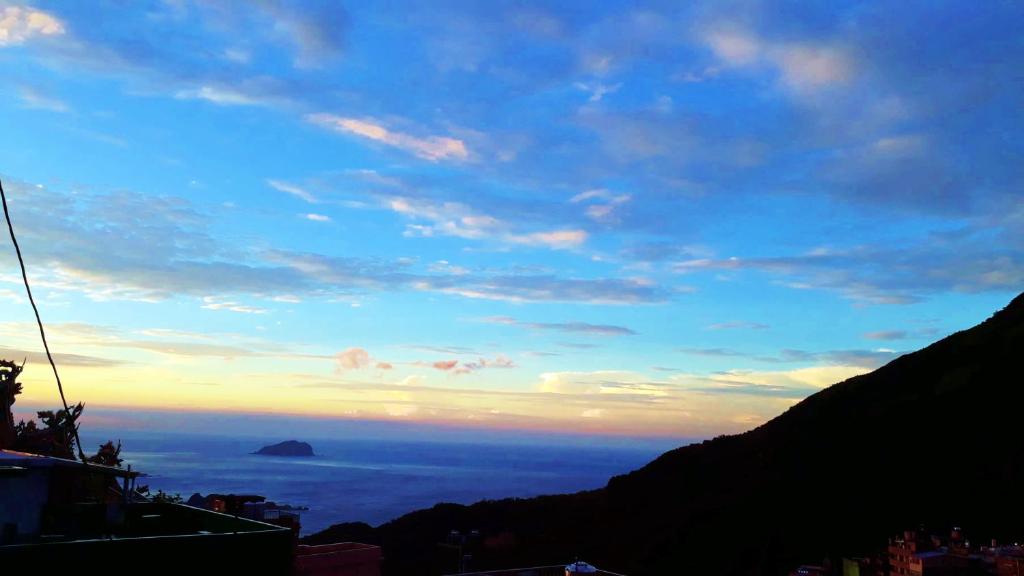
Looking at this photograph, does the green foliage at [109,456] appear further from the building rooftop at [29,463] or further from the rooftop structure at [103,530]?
the building rooftop at [29,463]

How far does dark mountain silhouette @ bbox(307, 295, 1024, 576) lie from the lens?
31578mm

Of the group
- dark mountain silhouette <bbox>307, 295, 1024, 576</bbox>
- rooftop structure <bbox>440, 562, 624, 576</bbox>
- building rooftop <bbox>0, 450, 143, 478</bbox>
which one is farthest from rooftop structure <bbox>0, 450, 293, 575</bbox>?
dark mountain silhouette <bbox>307, 295, 1024, 576</bbox>

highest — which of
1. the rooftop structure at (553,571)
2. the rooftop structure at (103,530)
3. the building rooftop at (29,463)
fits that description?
the building rooftop at (29,463)

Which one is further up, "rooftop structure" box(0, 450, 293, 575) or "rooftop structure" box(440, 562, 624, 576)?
"rooftop structure" box(0, 450, 293, 575)

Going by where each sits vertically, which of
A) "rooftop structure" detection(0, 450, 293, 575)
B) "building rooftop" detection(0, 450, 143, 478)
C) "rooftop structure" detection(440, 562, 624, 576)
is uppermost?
"building rooftop" detection(0, 450, 143, 478)

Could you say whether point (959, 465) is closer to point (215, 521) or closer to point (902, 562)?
point (902, 562)

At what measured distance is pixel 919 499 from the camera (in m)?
33.8

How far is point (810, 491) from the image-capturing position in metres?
36.5

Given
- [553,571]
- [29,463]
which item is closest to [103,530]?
[29,463]

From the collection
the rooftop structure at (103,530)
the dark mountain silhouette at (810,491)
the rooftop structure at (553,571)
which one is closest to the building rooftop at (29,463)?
the rooftop structure at (103,530)

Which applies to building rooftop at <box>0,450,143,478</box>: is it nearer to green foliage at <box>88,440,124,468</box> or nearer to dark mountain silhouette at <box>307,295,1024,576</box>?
green foliage at <box>88,440,124,468</box>

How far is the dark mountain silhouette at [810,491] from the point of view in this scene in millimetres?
31578

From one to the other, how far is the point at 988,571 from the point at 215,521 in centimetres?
2047

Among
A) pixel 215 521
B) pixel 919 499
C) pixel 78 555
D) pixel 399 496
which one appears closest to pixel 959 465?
pixel 919 499
